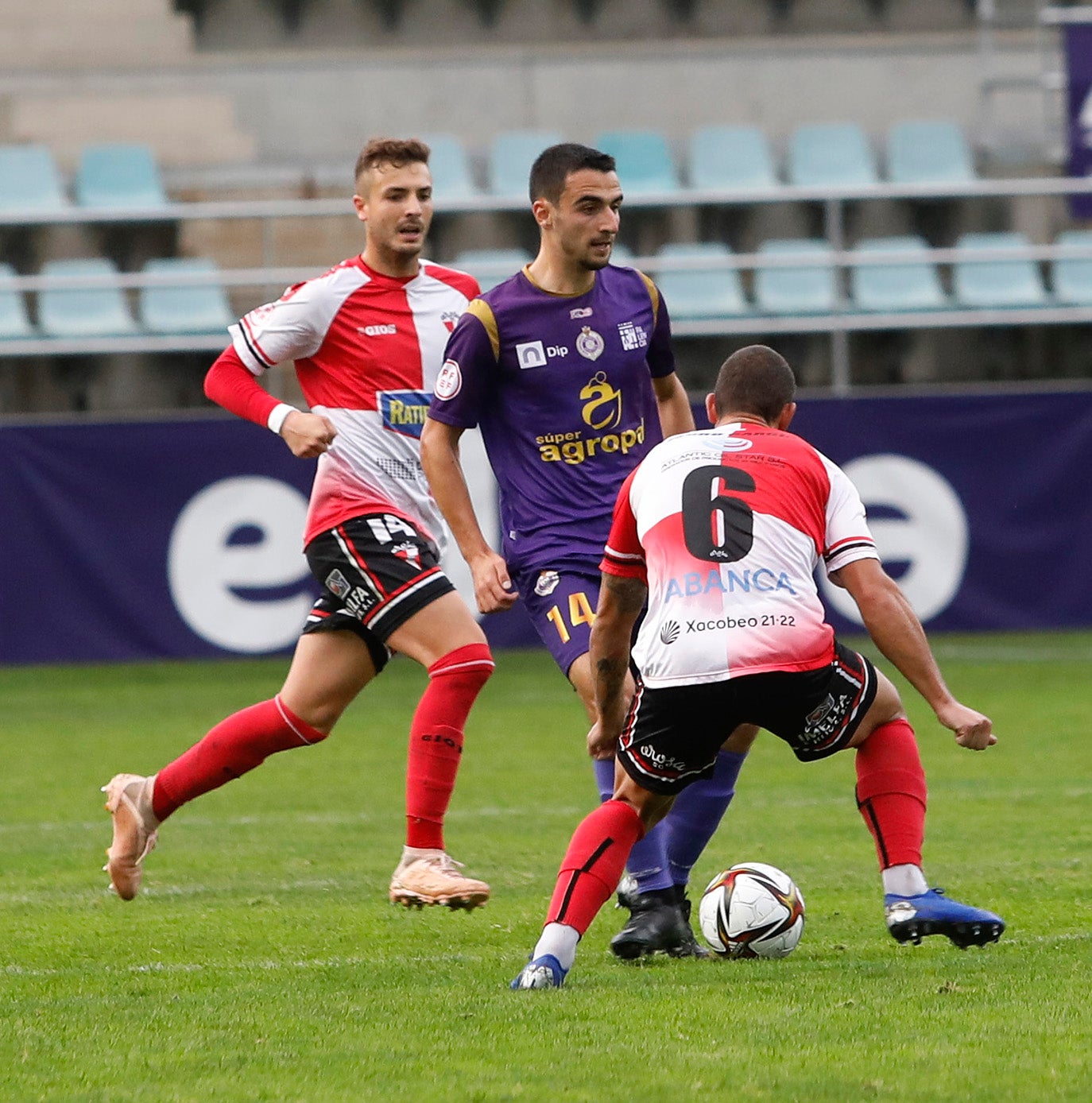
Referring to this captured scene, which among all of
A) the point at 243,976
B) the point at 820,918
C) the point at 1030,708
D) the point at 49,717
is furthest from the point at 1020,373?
the point at 243,976

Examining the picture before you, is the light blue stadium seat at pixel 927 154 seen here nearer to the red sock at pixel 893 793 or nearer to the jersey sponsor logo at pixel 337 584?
the jersey sponsor logo at pixel 337 584

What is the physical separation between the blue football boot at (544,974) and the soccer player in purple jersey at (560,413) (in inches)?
35.2

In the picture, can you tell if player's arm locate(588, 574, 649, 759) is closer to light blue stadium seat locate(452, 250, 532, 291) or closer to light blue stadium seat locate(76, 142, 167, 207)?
light blue stadium seat locate(452, 250, 532, 291)

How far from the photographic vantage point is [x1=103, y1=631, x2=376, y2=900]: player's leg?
5.93 metres

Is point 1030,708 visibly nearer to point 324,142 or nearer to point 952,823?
point 952,823

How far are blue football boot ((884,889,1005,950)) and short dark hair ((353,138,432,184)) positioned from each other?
2.78 meters

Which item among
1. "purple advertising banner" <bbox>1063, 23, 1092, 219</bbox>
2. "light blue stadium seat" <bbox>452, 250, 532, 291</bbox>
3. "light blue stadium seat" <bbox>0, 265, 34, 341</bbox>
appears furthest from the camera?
"light blue stadium seat" <bbox>0, 265, 34, 341</bbox>

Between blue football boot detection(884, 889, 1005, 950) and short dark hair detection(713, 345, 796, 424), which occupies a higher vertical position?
short dark hair detection(713, 345, 796, 424)

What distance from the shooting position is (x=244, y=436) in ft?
42.6

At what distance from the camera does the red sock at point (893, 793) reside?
4.85m

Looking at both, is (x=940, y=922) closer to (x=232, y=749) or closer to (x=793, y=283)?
(x=232, y=749)

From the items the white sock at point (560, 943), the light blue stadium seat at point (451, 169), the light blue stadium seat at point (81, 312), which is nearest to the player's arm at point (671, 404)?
the white sock at point (560, 943)

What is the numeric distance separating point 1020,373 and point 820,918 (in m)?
11.2

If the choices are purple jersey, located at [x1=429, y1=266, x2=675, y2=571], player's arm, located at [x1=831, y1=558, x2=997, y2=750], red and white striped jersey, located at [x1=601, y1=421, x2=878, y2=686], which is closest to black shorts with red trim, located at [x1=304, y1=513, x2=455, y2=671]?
purple jersey, located at [x1=429, y1=266, x2=675, y2=571]
